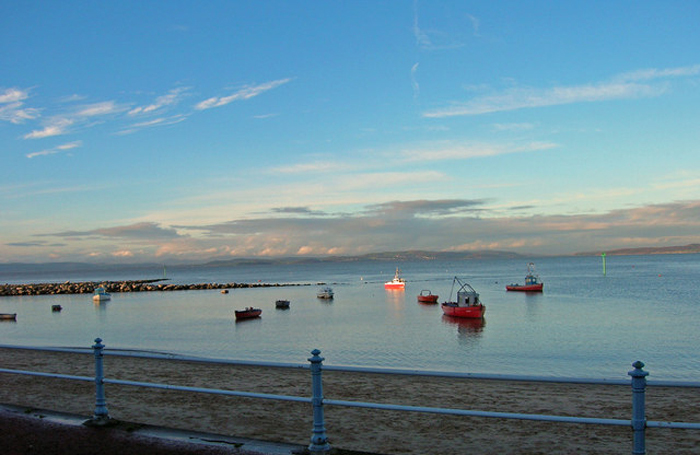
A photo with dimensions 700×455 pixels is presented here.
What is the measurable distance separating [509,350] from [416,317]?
25544mm

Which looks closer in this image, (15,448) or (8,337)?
(15,448)

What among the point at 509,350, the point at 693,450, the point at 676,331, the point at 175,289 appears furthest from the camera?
the point at 175,289

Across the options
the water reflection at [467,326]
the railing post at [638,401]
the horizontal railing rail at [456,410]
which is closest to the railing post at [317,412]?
the horizontal railing rail at [456,410]

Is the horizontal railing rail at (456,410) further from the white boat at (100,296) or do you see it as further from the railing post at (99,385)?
the white boat at (100,296)

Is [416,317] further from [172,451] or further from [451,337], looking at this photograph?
[172,451]

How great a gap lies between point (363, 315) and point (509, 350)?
1179 inches

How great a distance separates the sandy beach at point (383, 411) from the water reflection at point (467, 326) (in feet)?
96.3

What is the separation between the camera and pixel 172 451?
25.1 feet

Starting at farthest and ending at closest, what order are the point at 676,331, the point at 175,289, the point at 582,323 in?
the point at 175,289, the point at 582,323, the point at 676,331

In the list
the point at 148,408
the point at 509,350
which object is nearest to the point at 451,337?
the point at 509,350

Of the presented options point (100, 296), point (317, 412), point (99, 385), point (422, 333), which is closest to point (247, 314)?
point (422, 333)

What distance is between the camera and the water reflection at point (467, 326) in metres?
47.0

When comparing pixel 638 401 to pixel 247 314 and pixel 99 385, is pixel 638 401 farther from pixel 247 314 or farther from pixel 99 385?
pixel 247 314

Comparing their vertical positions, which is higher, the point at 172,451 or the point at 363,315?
the point at 172,451
